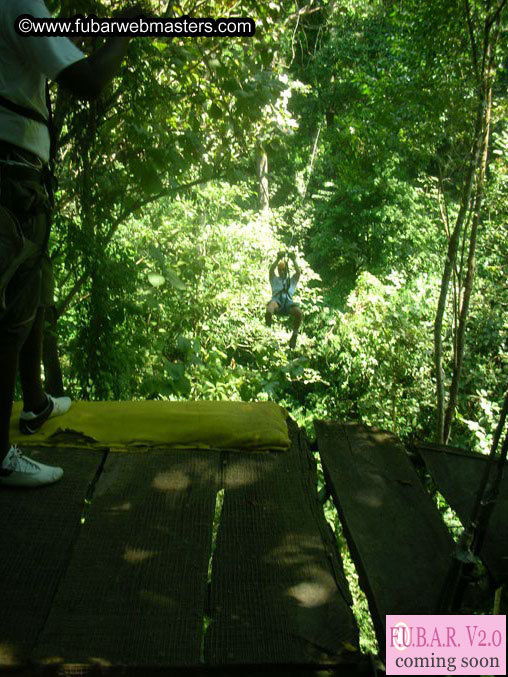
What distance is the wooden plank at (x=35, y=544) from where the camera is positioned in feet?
3.53

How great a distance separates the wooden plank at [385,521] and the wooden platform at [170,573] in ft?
0.27

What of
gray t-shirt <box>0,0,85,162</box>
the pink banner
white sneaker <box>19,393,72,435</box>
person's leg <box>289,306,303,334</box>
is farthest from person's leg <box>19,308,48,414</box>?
person's leg <box>289,306,303,334</box>

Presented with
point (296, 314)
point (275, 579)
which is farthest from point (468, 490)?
point (296, 314)

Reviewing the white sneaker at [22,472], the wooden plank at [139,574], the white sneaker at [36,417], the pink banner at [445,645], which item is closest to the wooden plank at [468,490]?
the pink banner at [445,645]

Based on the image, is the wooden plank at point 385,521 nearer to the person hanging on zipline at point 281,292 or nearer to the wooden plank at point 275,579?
the wooden plank at point 275,579

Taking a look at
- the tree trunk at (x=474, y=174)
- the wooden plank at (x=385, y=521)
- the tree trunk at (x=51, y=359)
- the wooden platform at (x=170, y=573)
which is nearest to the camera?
the wooden platform at (x=170, y=573)

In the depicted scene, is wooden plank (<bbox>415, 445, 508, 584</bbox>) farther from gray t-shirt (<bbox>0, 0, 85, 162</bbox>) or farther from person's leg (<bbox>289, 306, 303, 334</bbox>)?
person's leg (<bbox>289, 306, 303, 334</bbox>)

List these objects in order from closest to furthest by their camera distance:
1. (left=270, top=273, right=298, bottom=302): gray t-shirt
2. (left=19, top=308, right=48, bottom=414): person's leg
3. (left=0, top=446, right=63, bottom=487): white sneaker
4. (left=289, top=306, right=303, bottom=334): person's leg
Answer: (left=0, top=446, right=63, bottom=487): white sneaker
(left=19, top=308, right=48, bottom=414): person's leg
(left=270, top=273, right=298, bottom=302): gray t-shirt
(left=289, top=306, right=303, bottom=334): person's leg

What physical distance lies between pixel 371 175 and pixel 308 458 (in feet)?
32.7

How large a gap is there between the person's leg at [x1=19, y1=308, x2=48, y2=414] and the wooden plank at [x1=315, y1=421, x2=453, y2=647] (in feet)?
3.33

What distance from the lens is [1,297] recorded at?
1.44 metres

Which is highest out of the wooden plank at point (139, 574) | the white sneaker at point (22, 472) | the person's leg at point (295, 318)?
the white sneaker at point (22, 472)

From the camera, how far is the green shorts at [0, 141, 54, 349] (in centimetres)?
143

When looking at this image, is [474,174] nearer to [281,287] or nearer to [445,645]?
[281,287]
